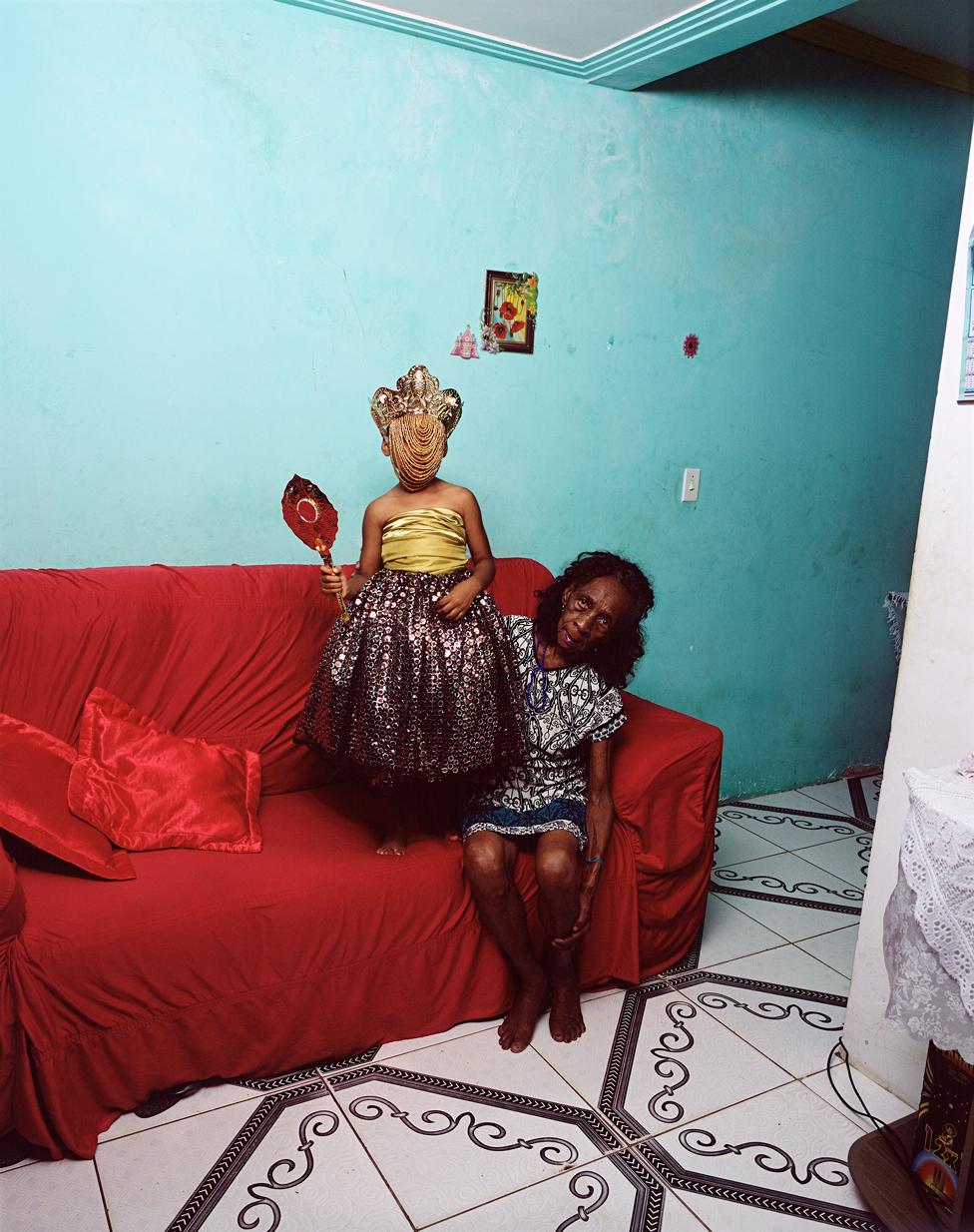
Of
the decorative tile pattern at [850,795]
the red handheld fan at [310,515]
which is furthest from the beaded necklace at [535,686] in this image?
the decorative tile pattern at [850,795]

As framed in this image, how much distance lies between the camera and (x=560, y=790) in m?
2.10

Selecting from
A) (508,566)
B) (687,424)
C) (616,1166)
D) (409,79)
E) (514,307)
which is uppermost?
(409,79)

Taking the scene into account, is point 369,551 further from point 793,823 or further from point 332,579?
point 793,823

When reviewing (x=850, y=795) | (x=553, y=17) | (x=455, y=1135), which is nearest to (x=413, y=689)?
(x=455, y=1135)

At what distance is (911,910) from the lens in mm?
1329

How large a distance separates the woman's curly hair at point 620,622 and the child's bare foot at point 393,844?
1.80 ft

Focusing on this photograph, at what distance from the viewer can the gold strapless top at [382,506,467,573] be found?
79.5 inches

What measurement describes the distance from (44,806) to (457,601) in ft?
2.87

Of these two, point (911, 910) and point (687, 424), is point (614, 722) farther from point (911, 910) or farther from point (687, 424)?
point (687, 424)

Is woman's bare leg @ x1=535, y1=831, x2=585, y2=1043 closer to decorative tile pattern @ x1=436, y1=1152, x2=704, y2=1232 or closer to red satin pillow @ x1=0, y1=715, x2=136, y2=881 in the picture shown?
decorative tile pattern @ x1=436, y1=1152, x2=704, y2=1232

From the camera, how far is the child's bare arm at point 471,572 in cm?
194

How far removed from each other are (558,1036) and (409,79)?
2.28 metres

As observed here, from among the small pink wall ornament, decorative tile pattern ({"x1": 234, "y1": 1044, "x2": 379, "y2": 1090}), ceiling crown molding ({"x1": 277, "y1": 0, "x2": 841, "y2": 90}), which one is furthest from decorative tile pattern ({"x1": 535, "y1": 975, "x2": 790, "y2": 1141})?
ceiling crown molding ({"x1": 277, "y1": 0, "x2": 841, "y2": 90})

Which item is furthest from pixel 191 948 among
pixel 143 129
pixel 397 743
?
pixel 143 129
